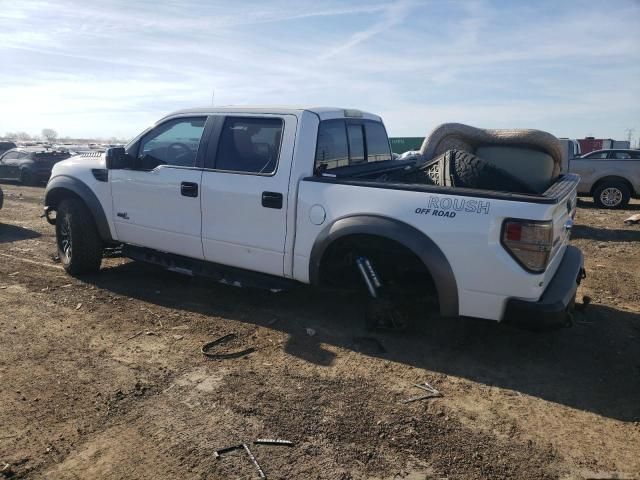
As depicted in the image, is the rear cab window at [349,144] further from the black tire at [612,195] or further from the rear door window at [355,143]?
the black tire at [612,195]

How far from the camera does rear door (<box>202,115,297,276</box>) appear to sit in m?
4.26

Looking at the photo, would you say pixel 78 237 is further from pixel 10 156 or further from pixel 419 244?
pixel 10 156

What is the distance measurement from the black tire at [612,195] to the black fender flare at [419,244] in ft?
37.8

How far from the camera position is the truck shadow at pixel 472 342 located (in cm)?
351

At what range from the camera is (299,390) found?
3404 millimetres

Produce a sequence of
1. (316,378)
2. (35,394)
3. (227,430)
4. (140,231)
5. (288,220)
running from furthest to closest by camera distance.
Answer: (140,231)
(288,220)
(316,378)
(35,394)
(227,430)

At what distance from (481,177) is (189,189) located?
2614 millimetres

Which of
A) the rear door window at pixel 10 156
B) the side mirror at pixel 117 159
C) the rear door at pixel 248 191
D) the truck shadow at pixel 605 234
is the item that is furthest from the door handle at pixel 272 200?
the rear door window at pixel 10 156

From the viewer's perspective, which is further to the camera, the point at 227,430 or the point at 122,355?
the point at 122,355

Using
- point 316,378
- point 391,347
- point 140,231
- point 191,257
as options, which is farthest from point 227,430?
point 140,231

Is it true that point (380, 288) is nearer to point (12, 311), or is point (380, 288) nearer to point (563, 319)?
point (563, 319)

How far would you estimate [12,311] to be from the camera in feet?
15.7

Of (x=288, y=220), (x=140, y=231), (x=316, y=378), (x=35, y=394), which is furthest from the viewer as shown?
(x=140, y=231)

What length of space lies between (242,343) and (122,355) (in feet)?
3.06
